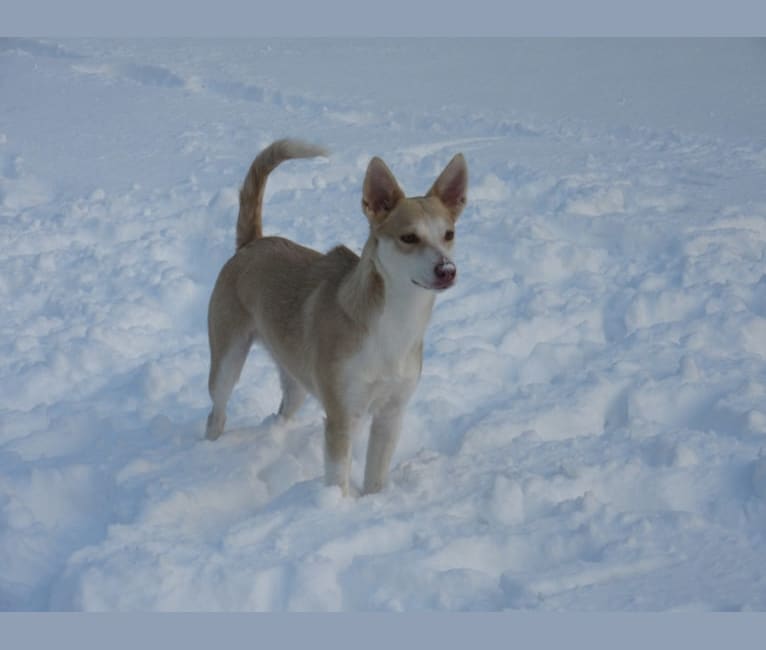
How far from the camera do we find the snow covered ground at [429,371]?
3277 millimetres

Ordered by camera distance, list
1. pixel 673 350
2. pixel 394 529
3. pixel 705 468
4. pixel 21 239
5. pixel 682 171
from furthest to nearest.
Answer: pixel 682 171, pixel 21 239, pixel 673 350, pixel 705 468, pixel 394 529

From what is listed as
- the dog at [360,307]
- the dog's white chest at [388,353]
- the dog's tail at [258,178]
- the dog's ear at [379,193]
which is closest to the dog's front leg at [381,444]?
the dog at [360,307]

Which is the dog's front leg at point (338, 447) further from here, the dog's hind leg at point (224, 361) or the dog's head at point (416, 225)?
the dog's hind leg at point (224, 361)

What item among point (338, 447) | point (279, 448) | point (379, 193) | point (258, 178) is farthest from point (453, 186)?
point (279, 448)

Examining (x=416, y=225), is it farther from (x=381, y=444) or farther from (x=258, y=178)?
(x=258, y=178)

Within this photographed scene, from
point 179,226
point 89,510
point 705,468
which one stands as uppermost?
point 179,226

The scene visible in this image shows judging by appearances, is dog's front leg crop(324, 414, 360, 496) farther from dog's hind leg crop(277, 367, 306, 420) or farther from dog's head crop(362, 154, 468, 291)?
dog's hind leg crop(277, 367, 306, 420)

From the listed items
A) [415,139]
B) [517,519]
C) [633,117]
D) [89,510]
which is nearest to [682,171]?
[633,117]

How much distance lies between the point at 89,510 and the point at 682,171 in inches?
250

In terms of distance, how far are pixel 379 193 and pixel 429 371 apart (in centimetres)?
158

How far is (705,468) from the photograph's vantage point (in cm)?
384

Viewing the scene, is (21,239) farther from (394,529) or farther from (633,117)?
(633,117)

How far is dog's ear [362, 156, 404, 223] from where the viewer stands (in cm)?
359

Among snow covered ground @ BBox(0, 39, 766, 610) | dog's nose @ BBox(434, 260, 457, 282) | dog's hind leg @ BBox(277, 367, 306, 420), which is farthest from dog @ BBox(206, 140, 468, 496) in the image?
snow covered ground @ BBox(0, 39, 766, 610)
